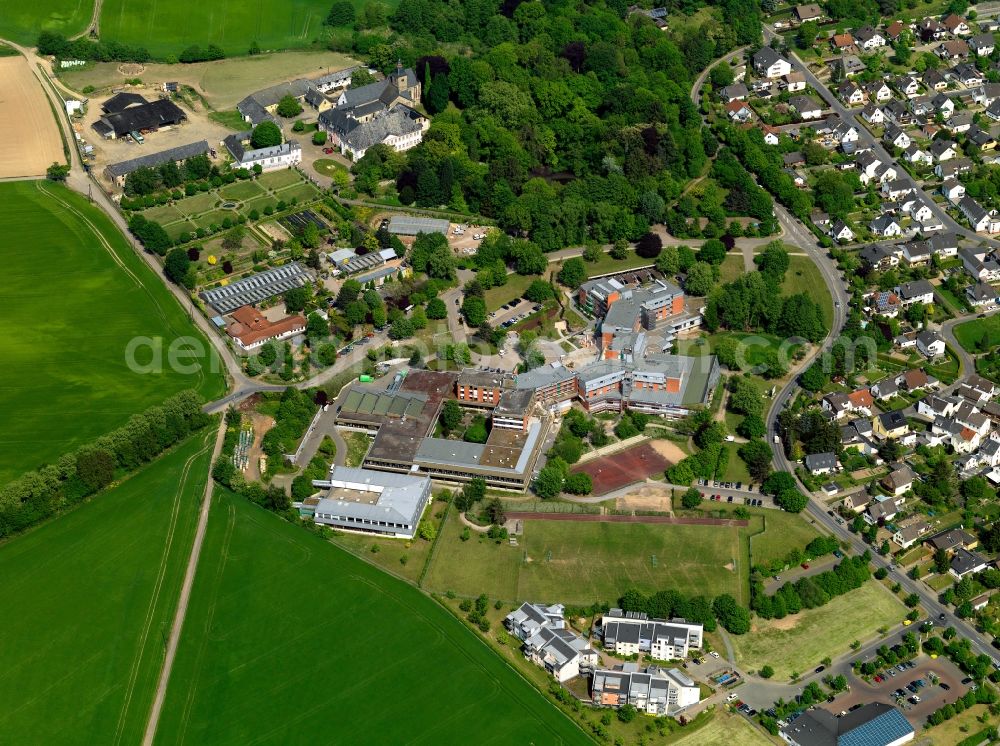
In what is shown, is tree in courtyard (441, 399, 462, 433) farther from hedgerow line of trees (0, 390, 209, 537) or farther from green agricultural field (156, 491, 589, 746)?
hedgerow line of trees (0, 390, 209, 537)

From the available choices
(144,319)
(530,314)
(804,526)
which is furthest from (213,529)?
Answer: (804,526)

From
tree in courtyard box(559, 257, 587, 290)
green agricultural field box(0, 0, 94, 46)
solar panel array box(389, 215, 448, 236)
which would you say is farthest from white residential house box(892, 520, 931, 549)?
green agricultural field box(0, 0, 94, 46)

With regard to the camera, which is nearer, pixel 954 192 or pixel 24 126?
pixel 954 192

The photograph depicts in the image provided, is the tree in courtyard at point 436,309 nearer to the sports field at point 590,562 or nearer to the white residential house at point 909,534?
the sports field at point 590,562

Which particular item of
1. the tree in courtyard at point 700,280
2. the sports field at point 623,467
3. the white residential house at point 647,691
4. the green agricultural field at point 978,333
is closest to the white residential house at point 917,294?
the green agricultural field at point 978,333

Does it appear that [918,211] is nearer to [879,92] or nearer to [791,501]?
[879,92]

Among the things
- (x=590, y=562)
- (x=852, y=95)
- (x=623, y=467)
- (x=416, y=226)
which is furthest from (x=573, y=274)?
(x=852, y=95)

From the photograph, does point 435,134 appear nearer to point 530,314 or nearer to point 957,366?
point 530,314
